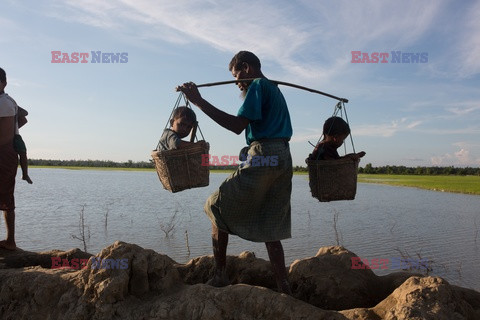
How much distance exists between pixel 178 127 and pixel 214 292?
1390mm

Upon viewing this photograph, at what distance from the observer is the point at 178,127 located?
3410 millimetres

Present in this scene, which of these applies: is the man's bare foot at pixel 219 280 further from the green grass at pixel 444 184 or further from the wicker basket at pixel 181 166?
the green grass at pixel 444 184

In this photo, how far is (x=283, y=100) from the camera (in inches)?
120

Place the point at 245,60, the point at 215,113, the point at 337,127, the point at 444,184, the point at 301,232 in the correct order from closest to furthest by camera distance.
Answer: the point at 215,113
the point at 245,60
the point at 337,127
the point at 301,232
the point at 444,184

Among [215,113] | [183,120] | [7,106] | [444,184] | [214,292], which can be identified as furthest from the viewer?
[444,184]

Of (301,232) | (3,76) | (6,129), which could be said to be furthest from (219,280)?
(301,232)

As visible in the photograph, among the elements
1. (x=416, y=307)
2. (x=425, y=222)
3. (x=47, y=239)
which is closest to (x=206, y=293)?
(x=416, y=307)

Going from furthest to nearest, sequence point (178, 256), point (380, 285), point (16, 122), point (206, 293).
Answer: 1. point (178, 256)
2. point (16, 122)
3. point (380, 285)
4. point (206, 293)

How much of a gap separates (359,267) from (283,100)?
164 centimetres

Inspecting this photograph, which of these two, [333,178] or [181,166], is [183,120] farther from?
[333,178]

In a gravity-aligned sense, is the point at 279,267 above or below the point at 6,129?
below

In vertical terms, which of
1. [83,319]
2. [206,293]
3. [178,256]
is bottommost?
[178,256]

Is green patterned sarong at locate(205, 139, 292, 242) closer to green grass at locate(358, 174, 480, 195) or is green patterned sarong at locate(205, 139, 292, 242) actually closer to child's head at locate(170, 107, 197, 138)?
child's head at locate(170, 107, 197, 138)

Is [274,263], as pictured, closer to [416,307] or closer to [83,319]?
[416,307]
